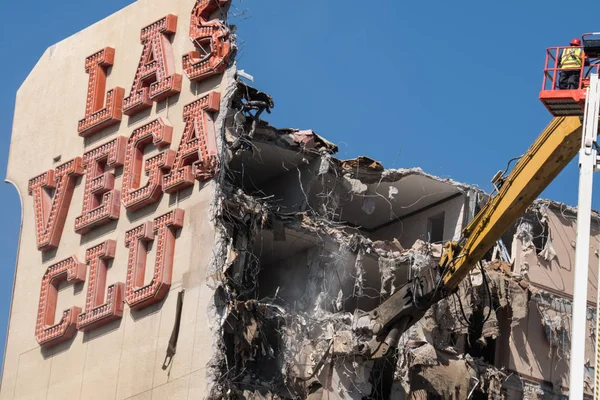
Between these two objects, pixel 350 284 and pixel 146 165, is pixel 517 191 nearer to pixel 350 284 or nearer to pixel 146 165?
pixel 350 284

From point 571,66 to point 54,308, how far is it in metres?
20.0

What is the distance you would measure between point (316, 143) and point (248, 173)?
2738mm

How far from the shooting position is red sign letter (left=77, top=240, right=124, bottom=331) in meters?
49.6

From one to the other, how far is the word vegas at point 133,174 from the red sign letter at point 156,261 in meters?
0.03

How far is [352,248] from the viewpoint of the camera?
5066 centimetres

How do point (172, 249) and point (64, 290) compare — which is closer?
point (172, 249)

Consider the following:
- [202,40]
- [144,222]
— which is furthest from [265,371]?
[202,40]

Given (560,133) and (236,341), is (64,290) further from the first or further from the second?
(560,133)

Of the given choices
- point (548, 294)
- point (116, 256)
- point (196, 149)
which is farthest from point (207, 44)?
point (548, 294)

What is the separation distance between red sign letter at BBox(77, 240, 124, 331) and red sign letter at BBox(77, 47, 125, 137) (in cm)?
402

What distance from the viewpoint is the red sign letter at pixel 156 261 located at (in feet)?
158

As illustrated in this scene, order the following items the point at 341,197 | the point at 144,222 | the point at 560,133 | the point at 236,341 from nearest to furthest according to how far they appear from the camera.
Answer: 1. the point at 560,133
2. the point at 236,341
3. the point at 144,222
4. the point at 341,197

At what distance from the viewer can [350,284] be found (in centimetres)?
5094

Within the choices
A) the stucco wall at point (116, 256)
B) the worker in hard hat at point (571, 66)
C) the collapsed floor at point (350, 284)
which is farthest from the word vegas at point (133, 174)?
the worker in hard hat at point (571, 66)
